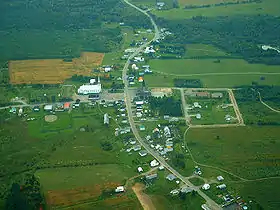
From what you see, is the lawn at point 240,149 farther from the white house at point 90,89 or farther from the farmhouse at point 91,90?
the white house at point 90,89

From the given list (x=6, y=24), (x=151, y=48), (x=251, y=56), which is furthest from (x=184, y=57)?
(x=6, y=24)

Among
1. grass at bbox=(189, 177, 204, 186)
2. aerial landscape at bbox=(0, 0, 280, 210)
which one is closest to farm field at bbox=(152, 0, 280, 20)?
aerial landscape at bbox=(0, 0, 280, 210)

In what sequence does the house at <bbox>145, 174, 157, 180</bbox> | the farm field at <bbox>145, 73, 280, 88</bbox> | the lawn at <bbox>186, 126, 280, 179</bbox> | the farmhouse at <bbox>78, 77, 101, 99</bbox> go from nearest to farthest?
the house at <bbox>145, 174, 157, 180</bbox> < the lawn at <bbox>186, 126, 280, 179</bbox> < the farmhouse at <bbox>78, 77, 101, 99</bbox> < the farm field at <bbox>145, 73, 280, 88</bbox>

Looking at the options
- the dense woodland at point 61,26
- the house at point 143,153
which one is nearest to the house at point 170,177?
the house at point 143,153

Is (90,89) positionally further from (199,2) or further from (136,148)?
(199,2)

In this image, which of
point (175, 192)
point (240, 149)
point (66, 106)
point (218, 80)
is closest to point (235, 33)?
point (218, 80)

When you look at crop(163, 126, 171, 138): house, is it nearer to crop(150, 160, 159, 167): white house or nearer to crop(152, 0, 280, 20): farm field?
crop(150, 160, 159, 167): white house

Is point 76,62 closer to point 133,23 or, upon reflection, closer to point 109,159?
point 133,23
